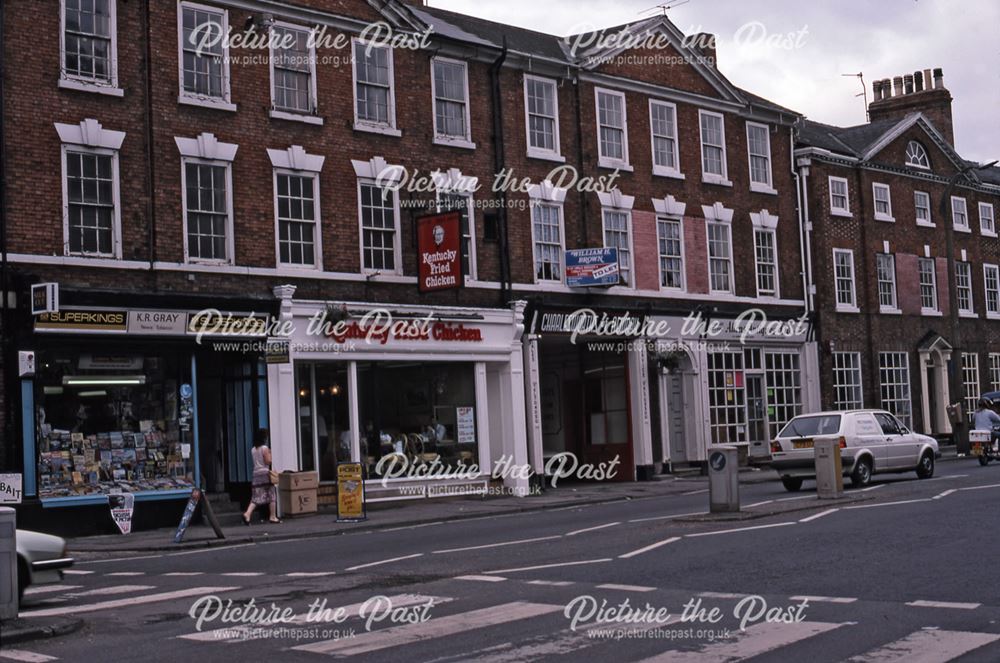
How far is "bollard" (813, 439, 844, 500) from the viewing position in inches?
821

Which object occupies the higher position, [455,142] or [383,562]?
[455,142]

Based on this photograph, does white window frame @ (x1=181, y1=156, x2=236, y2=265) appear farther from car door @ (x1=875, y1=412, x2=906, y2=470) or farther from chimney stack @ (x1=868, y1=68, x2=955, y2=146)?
chimney stack @ (x1=868, y1=68, x2=955, y2=146)

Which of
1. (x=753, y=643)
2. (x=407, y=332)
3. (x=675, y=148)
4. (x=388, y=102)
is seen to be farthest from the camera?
(x=675, y=148)

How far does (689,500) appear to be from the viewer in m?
24.1

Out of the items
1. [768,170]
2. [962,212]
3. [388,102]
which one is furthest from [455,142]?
[962,212]

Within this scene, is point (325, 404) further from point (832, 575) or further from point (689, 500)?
point (832, 575)

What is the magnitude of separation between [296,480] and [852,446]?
10.9m

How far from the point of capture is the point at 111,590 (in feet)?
45.0

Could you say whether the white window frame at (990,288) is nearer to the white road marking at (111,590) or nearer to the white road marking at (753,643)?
the white road marking at (111,590)

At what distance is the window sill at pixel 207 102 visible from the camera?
23500 millimetres

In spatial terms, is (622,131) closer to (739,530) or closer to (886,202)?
(886,202)

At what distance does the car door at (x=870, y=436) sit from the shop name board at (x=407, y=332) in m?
8.50

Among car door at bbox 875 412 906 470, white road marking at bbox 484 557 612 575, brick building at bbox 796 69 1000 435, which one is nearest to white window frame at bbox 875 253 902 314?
brick building at bbox 796 69 1000 435

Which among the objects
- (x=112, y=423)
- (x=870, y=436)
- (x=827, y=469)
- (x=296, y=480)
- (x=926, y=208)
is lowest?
(x=827, y=469)
